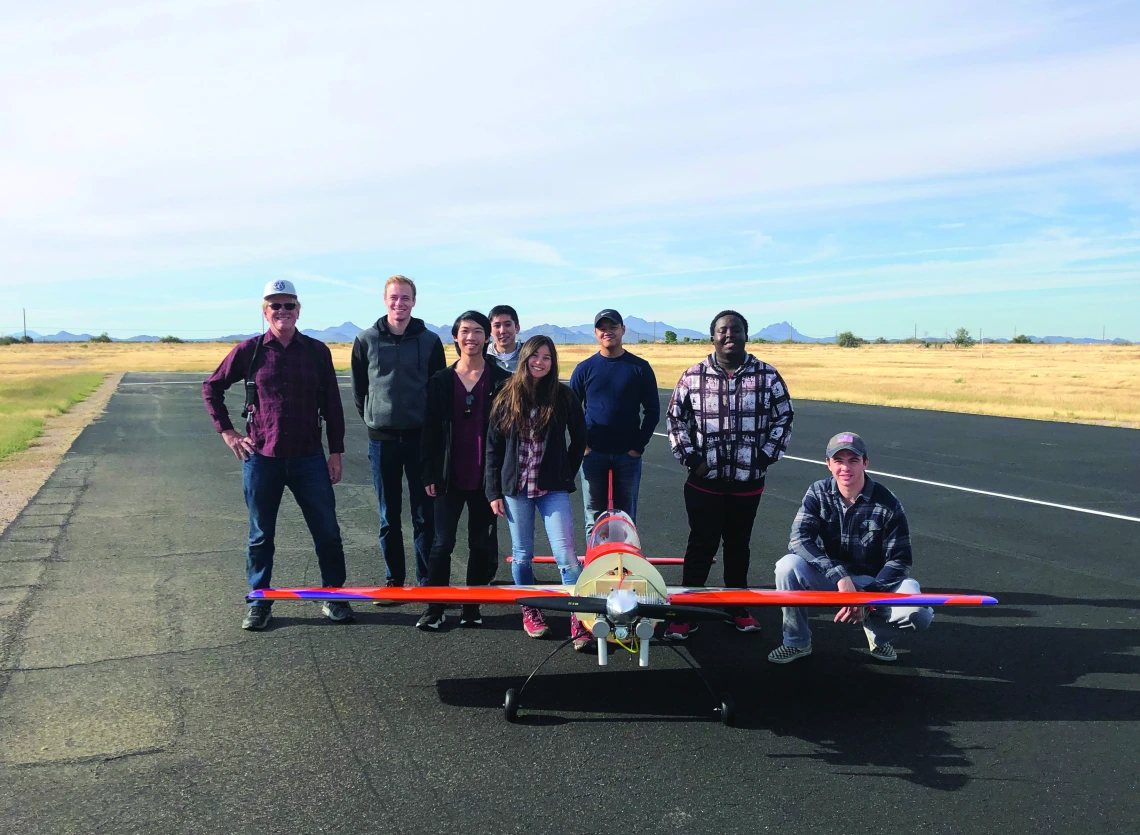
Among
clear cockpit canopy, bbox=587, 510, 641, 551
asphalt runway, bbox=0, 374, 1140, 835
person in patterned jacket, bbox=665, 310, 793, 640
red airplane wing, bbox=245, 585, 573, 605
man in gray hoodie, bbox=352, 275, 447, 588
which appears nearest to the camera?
asphalt runway, bbox=0, 374, 1140, 835

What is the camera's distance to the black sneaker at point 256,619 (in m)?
5.66

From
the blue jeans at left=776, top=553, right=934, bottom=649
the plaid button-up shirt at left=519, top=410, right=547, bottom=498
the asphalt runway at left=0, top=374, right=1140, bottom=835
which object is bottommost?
the asphalt runway at left=0, top=374, right=1140, bottom=835

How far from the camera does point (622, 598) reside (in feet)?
13.5

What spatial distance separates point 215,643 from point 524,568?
204cm

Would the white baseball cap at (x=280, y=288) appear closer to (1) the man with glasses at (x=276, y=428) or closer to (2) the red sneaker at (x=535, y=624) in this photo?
(1) the man with glasses at (x=276, y=428)

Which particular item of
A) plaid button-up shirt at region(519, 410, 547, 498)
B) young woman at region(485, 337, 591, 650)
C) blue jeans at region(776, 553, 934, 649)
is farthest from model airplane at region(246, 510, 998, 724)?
plaid button-up shirt at region(519, 410, 547, 498)

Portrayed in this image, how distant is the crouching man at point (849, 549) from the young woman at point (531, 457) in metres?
1.33

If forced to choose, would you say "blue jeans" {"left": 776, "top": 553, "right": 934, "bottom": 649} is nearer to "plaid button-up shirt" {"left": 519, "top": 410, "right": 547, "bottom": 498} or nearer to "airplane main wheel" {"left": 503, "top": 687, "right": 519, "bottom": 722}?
"plaid button-up shirt" {"left": 519, "top": 410, "right": 547, "bottom": 498}

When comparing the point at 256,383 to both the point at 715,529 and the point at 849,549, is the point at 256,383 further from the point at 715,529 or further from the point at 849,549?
the point at 849,549

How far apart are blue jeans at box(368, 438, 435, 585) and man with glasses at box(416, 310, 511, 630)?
0.47 meters

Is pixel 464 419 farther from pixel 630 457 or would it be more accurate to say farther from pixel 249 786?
pixel 249 786

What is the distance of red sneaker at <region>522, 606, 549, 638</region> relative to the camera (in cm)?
560

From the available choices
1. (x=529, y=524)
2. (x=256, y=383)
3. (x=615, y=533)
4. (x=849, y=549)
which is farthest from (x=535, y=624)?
(x=256, y=383)

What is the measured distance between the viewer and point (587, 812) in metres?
3.46
